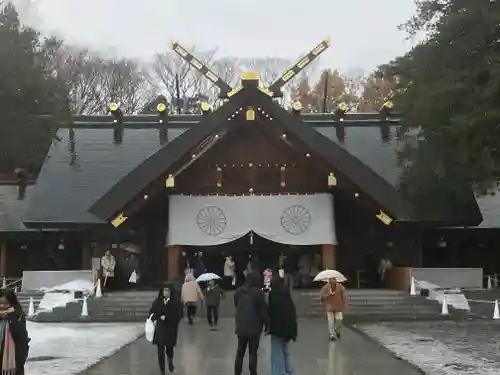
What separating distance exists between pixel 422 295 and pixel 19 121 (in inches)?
791

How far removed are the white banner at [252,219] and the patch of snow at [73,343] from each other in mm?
5228

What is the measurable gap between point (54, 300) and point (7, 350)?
13659 mm

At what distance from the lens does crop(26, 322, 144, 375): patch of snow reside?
12.2 metres

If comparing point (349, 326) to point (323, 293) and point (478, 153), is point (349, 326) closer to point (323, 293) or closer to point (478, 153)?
point (323, 293)

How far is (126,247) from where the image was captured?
25.7 m

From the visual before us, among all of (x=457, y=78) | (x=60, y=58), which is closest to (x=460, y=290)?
(x=457, y=78)

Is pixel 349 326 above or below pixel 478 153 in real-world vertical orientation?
below

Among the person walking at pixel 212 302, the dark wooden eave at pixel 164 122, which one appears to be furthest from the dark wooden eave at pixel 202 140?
the dark wooden eave at pixel 164 122

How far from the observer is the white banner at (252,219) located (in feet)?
79.0

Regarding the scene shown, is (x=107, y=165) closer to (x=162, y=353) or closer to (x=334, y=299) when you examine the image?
(x=334, y=299)

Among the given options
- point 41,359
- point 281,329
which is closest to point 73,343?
point 41,359

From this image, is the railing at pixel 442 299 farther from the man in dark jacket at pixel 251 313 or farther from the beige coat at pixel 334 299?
the man in dark jacket at pixel 251 313

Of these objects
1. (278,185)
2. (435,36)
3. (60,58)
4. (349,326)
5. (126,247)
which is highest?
(60,58)

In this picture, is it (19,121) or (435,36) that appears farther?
(19,121)
